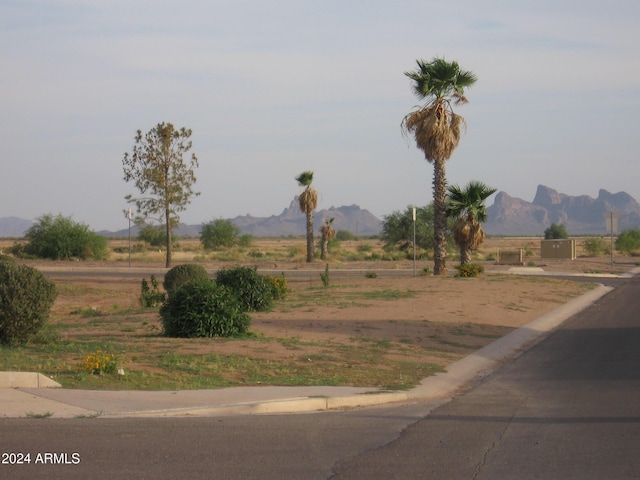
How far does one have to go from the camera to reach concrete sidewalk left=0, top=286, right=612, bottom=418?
1088 cm

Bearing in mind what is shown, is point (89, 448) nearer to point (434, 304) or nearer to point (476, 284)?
point (434, 304)

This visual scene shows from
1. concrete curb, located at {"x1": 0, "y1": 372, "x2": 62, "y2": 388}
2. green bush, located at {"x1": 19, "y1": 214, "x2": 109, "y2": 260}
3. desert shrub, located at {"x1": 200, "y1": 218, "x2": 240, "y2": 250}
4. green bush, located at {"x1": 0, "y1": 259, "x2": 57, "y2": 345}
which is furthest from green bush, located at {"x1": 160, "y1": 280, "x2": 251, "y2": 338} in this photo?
desert shrub, located at {"x1": 200, "y1": 218, "x2": 240, "y2": 250}

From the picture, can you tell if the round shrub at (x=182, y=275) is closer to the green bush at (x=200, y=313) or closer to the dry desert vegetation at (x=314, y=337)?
the dry desert vegetation at (x=314, y=337)

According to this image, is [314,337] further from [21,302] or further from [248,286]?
[21,302]

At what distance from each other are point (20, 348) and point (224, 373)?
13.0 feet

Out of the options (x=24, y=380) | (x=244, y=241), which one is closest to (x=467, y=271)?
(x=24, y=380)

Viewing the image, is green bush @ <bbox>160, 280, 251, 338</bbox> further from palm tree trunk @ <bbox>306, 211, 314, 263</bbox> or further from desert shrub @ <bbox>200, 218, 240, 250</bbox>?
desert shrub @ <bbox>200, 218, 240, 250</bbox>

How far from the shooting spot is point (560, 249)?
221 ft

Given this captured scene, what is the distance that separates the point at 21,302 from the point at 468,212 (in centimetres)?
2835

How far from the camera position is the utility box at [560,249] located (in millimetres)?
66688

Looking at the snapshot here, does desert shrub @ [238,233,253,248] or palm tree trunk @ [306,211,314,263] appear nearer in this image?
palm tree trunk @ [306,211,314,263]

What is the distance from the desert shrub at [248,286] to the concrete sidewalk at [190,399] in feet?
31.8

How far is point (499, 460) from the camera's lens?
8.83 meters

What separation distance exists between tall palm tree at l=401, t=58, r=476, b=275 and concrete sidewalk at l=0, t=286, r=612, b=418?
24.7 metres
